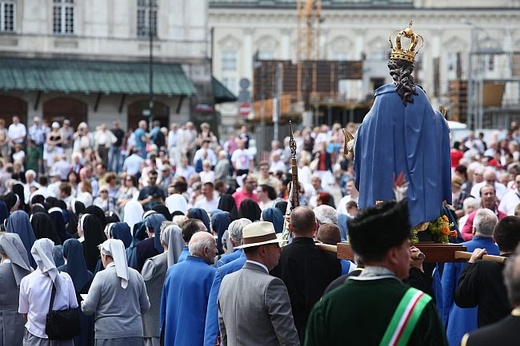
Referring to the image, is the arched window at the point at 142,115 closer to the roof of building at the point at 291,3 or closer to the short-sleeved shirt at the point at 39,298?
the short-sleeved shirt at the point at 39,298

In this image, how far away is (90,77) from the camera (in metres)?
52.3

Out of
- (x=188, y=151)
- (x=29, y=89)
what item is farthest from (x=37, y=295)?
(x=29, y=89)

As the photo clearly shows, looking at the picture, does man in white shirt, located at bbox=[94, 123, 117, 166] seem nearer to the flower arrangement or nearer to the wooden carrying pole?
the flower arrangement

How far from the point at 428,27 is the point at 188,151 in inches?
2391

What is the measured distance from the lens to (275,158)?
32.6 m

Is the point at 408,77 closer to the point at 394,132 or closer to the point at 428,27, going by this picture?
the point at 394,132

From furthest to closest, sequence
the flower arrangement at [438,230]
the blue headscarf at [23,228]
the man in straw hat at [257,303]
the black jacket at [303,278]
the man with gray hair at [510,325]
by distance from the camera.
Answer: the blue headscarf at [23,228], the flower arrangement at [438,230], the black jacket at [303,278], the man in straw hat at [257,303], the man with gray hair at [510,325]

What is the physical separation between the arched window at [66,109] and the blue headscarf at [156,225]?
123 ft

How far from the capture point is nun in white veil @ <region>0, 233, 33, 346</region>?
13305mm

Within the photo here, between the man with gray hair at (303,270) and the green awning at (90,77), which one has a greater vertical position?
the green awning at (90,77)

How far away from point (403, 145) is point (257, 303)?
200 centimetres

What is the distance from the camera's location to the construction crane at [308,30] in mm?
86875

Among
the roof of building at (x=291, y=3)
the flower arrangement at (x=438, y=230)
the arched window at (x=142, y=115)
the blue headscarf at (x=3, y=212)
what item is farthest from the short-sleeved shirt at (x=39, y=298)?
the roof of building at (x=291, y=3)

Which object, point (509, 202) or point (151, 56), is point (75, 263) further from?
point (151, 56)
